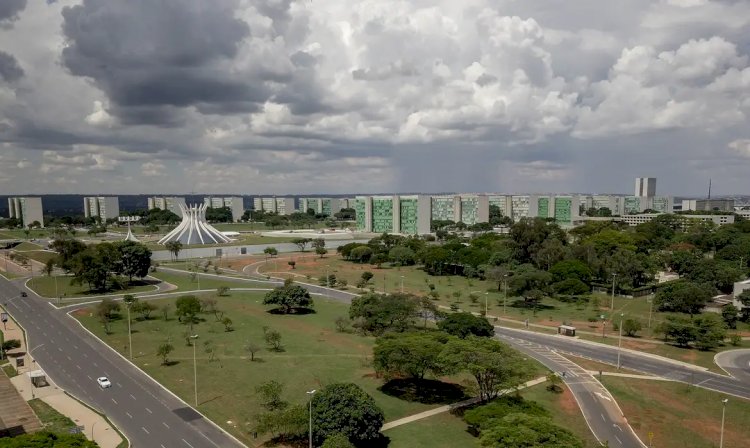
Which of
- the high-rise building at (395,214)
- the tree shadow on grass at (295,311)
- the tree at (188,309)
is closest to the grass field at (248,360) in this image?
the tree shadow on grass at (295,311)

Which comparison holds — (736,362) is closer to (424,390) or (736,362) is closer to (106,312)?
(424,390)

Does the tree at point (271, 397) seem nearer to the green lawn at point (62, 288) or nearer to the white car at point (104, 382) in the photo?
the white car at point (104, 382)

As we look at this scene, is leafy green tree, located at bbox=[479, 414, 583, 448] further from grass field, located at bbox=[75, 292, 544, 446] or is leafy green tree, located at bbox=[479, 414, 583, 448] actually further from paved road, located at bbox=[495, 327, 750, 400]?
paved road, located at bbox=[495, 327, 750, 400]

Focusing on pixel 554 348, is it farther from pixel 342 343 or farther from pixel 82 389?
pixel 82 389

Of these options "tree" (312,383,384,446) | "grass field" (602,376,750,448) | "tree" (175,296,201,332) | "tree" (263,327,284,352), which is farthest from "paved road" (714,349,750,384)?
"tree" (175,296,201,332)

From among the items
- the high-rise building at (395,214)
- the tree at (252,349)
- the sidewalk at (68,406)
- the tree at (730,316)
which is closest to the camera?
the sidewalk at (68,406)

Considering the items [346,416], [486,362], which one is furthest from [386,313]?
[346,416]
